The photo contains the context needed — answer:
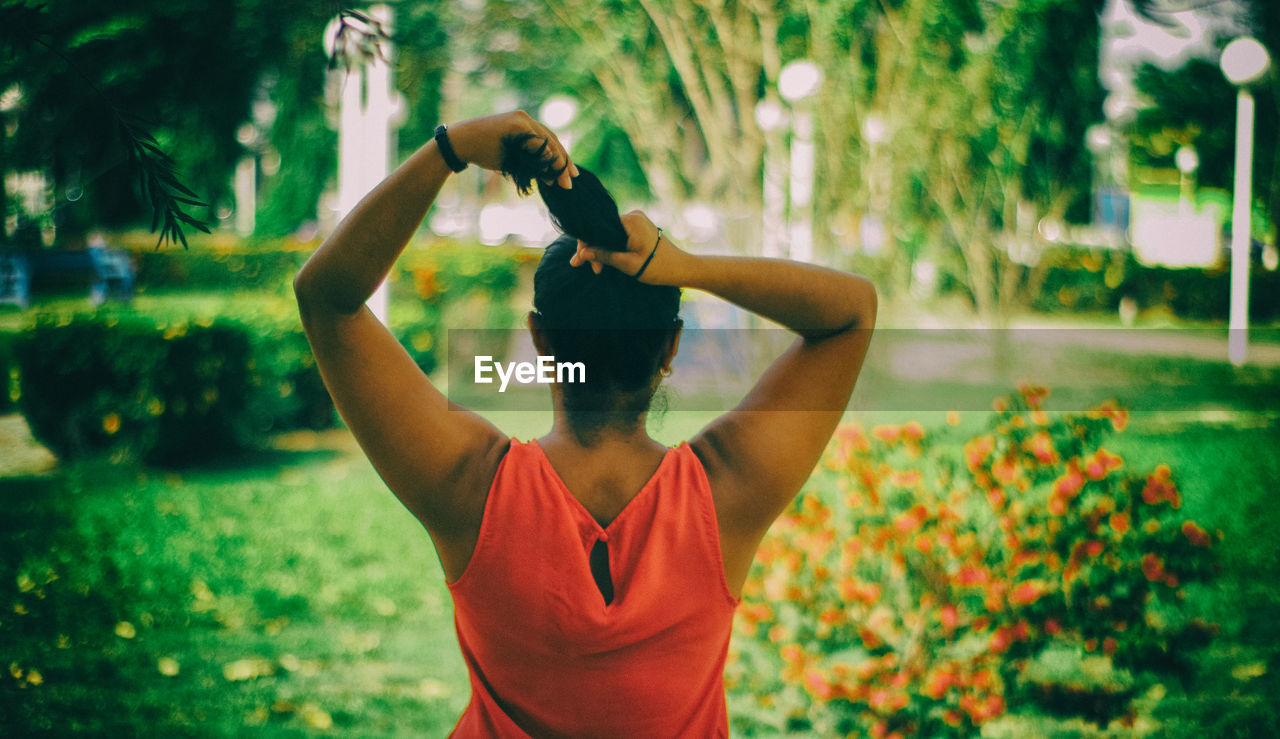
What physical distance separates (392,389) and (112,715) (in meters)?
3.34

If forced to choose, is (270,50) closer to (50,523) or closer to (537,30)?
(50,523)

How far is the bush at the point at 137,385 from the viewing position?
293 inches

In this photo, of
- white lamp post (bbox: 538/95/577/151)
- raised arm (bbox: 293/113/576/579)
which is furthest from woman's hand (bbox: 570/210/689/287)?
white lamp post (bbox: 538/95/577/151)

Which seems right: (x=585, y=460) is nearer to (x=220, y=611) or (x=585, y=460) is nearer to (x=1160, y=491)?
(x=1160, y=491)

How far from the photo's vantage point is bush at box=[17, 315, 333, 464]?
24.4ft

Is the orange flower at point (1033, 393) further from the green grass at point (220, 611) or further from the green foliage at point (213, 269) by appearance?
the green foliage at point (213, 269)

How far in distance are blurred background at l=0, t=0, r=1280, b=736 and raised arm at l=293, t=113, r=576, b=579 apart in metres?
0.44

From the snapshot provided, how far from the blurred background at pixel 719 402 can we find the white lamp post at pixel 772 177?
0.03m

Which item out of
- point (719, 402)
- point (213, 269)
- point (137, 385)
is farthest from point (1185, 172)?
point (137, 385)

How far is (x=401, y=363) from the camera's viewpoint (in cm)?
144

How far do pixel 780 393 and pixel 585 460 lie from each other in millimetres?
316

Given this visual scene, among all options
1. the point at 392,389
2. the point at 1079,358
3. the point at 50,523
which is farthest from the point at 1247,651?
the point at 1079,358

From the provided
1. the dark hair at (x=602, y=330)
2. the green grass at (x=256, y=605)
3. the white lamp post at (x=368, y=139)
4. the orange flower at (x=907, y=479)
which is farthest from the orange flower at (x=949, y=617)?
the white lamp post at (x=368, y=139)

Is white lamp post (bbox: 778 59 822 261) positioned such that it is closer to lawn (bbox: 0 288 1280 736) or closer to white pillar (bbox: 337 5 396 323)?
lawn (bbox: 0 288 1280 736)
